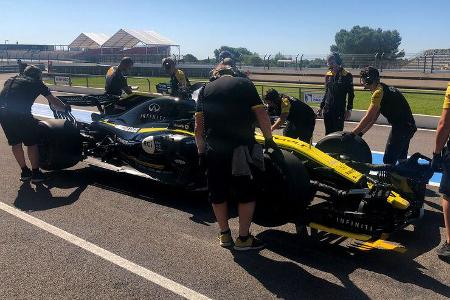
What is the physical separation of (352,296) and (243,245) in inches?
46.0

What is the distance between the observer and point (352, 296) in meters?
3.56

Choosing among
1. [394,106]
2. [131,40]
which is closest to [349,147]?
[394,106]

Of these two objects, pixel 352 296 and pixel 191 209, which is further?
pixel 191 209

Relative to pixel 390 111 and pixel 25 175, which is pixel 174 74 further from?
pixel 390 111

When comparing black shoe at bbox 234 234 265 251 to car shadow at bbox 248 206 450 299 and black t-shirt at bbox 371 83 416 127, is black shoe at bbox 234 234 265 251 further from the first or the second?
black t-shirt at bbox 371 83 416 127

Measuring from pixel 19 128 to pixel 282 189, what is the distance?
14.1 feet

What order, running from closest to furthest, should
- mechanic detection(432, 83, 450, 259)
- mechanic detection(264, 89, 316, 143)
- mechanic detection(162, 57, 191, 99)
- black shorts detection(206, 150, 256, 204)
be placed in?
mechanic detection(432, 83, 450, 259), black shorts detection(206, 150, 256, 204), mechanic detection(264, 89, 316, 143), mechanic detection(162, 57, 191, 99)

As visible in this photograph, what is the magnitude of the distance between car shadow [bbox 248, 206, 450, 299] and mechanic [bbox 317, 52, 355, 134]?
2.81 metres

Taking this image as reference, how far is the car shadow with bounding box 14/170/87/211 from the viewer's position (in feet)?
19.4

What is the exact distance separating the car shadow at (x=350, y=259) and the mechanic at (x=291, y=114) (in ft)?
6.67

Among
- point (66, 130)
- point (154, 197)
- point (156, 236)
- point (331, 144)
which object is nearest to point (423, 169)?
point (331, 144)

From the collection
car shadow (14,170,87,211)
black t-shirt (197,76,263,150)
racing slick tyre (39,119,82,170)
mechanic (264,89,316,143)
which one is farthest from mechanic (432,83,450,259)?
racing slick tyre (39,119,82,170)

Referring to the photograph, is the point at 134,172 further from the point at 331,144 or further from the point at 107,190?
the point at 331,144

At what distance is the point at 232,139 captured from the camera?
4.21m
